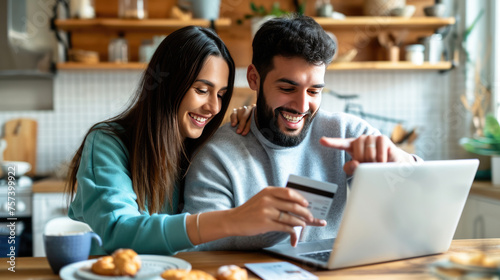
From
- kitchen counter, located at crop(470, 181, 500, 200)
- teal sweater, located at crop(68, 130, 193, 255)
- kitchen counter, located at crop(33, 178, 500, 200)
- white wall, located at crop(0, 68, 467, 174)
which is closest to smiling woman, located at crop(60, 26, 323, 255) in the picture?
teal sweater, located at crop(68, 130, 193, 255)

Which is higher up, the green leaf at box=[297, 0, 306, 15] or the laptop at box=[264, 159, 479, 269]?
the green leaf at box=[297, 0, 306, 15]

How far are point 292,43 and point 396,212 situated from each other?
62 cm

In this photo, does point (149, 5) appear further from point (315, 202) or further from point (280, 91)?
point (315, 202)

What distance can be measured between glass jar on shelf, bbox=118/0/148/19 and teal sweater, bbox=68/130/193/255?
6.11 feet

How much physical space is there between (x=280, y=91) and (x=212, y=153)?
26 centimetres

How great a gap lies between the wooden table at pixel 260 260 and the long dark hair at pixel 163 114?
29 centimetres

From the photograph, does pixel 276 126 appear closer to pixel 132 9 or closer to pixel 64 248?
pixel 64 248

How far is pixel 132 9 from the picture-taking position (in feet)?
10.3

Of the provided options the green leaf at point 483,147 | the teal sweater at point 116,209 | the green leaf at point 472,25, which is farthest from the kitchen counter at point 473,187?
the teal sweater at point 116,209

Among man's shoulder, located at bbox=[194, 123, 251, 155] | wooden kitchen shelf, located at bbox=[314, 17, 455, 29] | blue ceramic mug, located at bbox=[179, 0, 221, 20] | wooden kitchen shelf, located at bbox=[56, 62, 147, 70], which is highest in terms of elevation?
blue ceramic mug, located at bbox=[179, 0, 221, 20]

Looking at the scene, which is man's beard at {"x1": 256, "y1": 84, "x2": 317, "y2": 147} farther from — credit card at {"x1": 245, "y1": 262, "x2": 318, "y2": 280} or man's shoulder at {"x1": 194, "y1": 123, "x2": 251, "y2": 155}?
credit card at {"x1": 245, "y1": 262, "x2": 318, "y2": 280}

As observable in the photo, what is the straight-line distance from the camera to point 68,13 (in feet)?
10.5

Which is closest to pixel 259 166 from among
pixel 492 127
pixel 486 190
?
pixel 486 190

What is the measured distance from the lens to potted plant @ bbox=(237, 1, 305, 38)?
10.1ft
